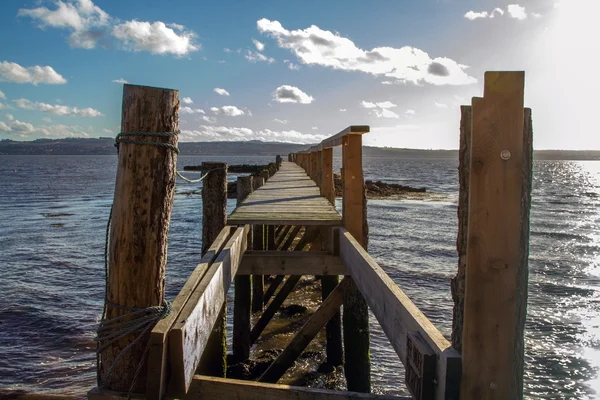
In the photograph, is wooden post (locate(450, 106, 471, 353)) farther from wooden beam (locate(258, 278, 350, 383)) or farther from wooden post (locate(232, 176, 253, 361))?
wooden post (locate(232, 176, 253, 361))

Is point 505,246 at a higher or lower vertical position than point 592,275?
higher

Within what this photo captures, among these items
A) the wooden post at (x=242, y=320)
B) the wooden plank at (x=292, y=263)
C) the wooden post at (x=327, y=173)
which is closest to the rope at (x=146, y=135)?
the wooden plank at (x=292, y=263)

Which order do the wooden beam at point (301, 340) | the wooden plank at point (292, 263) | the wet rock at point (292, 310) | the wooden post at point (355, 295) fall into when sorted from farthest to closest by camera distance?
the wet rock at point (292, 310)
the wooden plank at point (292, 263)
the wooden post at point (355, 295)
the wooden beam at point (301, 340)

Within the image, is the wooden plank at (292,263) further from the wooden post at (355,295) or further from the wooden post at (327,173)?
the wooden post at (327,173)

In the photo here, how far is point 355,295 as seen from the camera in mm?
5664

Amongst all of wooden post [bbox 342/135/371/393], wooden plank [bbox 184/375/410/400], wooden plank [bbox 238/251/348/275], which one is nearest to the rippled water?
wooden post [bbox 342/135/371/393]

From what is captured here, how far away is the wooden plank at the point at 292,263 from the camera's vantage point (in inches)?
219

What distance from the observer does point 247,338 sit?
760cm

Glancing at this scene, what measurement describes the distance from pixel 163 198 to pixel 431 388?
5.48 ft

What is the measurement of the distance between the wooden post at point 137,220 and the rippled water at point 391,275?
4.87 m

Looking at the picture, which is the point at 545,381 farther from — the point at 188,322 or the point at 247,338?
the point at 188,322

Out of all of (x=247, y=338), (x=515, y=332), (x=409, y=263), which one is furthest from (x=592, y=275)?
(x=515, y=332)

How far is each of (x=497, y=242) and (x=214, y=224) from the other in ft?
13.7

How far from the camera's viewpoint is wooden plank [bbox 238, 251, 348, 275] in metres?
5.57
